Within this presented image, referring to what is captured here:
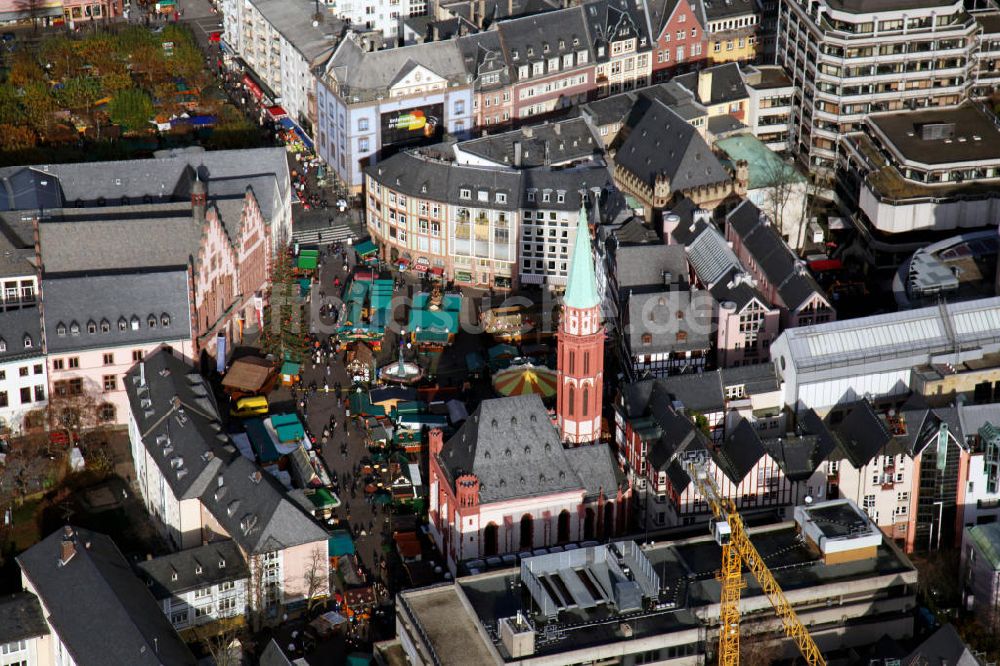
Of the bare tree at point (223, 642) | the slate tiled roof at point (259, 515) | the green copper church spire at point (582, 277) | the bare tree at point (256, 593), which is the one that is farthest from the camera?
the green copper church spire at point (582, 277)

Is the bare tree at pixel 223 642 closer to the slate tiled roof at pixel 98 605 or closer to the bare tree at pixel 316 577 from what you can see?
the slate tiled roof at pixel 98 605

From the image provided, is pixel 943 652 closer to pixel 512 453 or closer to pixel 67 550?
pixel 512 453

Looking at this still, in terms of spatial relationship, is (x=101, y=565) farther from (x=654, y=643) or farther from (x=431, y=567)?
(x=654, y=643)

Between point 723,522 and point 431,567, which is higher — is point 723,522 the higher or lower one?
the higher one

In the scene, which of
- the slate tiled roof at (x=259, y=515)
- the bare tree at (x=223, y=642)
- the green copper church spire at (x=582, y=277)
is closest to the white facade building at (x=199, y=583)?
the bare tree at (x=223, y=642)

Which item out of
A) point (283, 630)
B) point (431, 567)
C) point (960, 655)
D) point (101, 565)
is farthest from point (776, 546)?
point (101, 565)

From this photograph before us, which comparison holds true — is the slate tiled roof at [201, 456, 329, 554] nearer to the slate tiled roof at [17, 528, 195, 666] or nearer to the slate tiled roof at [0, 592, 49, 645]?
the slate tiled roof at [17, 528, 195, 666]
